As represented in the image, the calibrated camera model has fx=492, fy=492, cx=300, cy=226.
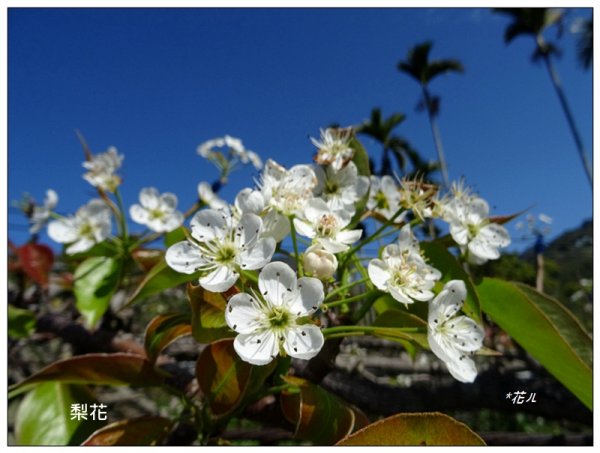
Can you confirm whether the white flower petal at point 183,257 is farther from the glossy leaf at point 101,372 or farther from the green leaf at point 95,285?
the green leaf at point 95,285

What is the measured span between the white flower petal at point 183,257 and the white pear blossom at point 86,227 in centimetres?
64

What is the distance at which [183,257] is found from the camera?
861 millimetres

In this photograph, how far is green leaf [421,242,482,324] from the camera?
2.75 ft

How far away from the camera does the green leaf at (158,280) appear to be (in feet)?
3.14

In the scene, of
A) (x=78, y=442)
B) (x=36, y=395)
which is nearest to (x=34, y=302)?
(x=36, y=395)

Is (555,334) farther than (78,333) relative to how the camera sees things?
No

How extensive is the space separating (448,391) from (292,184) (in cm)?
69

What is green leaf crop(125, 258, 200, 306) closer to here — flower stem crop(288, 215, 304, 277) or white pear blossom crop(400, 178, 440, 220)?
flower stem crop(288, 215, 304, 277)

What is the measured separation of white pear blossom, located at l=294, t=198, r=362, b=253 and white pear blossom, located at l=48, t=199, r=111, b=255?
0.78 metres

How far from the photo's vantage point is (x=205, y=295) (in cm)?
76

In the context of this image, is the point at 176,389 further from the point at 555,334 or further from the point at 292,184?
the point at 555,334

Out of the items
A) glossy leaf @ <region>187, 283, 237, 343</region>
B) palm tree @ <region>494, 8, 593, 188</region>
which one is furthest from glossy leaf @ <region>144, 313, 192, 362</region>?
palm tree @ <region>494, 8, 593, 188</region>

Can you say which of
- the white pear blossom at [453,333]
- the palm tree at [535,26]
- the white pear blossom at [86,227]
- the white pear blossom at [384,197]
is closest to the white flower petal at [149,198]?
the white pear blossom at [86,227]

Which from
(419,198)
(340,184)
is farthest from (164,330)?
(419,198)
